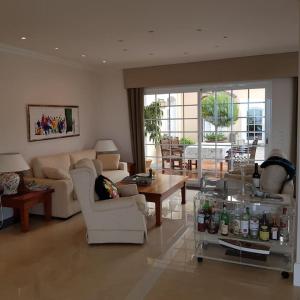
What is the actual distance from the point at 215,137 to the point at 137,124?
1679 mm

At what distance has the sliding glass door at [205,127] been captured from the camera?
618 centimetres

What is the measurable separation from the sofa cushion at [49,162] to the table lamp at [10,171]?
676mm

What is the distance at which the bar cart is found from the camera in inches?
118

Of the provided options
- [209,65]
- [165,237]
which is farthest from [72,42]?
[165,237]

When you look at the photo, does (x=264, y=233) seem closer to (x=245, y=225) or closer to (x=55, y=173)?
(x=245, y=225)

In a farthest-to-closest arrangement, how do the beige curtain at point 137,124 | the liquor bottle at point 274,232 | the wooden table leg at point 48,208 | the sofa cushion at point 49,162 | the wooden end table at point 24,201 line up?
the beige curtain at point 137,124 → the sofa cushion at point 49,162 → the wooden table leg at point 48,208 → the wooden end table at point 24,201 → the liquor bottle at point 274,232

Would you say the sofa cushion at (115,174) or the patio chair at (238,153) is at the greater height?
the patio chair at (238,153)

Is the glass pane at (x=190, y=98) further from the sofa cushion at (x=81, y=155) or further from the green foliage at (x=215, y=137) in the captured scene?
the sofa cushion at (x=81, y=155)

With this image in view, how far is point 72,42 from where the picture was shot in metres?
4.72

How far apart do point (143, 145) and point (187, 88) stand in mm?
1522

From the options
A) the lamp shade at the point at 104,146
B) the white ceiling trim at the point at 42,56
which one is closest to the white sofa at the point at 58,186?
the lamp shade at the point at 104,146

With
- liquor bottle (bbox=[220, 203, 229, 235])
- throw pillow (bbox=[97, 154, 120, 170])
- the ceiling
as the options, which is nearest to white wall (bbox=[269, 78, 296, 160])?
the ceiling

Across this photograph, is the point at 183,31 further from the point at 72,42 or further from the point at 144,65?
the point at 144,65

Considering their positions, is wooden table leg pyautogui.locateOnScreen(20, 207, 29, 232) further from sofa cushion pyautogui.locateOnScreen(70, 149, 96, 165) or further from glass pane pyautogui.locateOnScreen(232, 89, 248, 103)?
glass pane pyautogui.locateOnScreen(232, 89, 248, 103)
